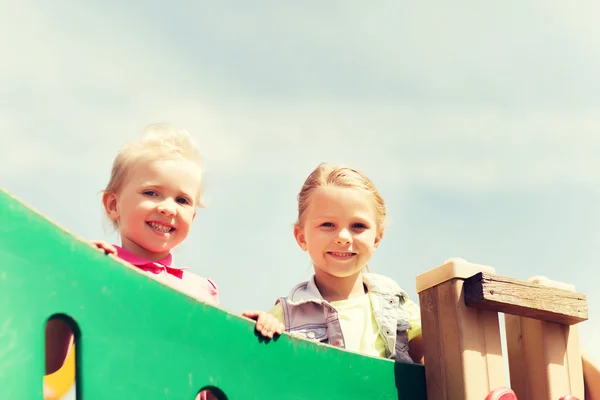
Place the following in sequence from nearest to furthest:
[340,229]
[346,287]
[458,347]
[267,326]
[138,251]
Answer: [267,326]
[458,347]
[138,251]
[340,229]
[346,287]

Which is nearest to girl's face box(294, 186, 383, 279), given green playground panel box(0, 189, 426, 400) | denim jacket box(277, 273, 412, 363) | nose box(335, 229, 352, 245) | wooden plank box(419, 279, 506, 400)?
nose box(335, 229, 352, 245)

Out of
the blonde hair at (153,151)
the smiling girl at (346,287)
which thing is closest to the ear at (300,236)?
the smiling girl at (346,287)

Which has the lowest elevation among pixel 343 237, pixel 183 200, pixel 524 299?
pixel 524 299

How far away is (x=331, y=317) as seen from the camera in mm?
3500

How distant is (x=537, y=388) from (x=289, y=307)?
3.34 ft

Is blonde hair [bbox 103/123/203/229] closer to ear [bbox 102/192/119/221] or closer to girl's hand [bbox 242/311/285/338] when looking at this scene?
ear [bbox 102/192/119/221]

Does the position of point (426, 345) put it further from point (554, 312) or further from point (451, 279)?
point (554, 312)

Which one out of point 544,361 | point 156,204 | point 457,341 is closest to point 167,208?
point 156,204

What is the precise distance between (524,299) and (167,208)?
4.36ft

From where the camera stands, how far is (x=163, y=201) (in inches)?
132

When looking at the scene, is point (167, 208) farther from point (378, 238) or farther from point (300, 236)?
point (378, 238)

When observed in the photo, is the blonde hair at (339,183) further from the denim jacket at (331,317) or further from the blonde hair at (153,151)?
the blonde hair at (153,151)

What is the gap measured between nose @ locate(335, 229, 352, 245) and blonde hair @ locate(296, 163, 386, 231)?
0.18 m

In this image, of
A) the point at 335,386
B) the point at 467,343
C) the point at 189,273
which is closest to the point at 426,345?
the point at 467,343
